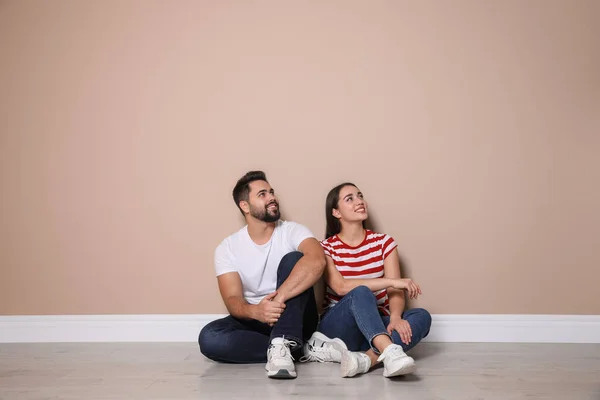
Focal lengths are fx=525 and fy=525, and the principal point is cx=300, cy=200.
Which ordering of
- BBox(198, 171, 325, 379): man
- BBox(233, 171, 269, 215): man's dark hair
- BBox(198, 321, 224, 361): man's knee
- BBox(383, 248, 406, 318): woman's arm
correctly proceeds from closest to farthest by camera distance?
BBox(198, 171, 325, 379): man
BBox(198, 321, 224, 361): man's knee
BBox(383, 248, 406, 318): woman's arm
BBox(233, 171, 269, 215): man's dark hair

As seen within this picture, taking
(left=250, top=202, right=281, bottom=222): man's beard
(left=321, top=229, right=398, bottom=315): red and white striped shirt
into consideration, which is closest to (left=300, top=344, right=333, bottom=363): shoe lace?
(left=321, top=229, right=398, bottom=315): red and white striped shirt

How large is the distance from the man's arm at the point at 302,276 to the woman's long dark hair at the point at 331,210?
38 centimetres

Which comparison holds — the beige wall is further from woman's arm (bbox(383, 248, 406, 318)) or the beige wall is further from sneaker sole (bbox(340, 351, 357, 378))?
sneaker sole (bbox(340, 351, 357, 378))

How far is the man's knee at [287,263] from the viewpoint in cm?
242

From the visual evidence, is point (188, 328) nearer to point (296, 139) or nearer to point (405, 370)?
point (296, 139)

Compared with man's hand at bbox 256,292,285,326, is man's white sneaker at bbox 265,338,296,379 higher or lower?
lower

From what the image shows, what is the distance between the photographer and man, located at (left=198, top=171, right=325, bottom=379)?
7.44 feet

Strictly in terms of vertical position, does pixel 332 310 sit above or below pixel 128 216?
below

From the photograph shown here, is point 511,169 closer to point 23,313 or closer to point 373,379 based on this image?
point 373,379

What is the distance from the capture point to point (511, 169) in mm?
2910

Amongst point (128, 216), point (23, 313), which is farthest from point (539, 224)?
point (23, 313)

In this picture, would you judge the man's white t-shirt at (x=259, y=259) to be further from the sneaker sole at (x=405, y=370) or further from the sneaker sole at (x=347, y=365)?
the sneaker sole at (x=405, y=370)

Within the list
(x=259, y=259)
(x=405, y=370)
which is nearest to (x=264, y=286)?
(x=259, y=259)

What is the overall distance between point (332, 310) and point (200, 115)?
134 centimetres
